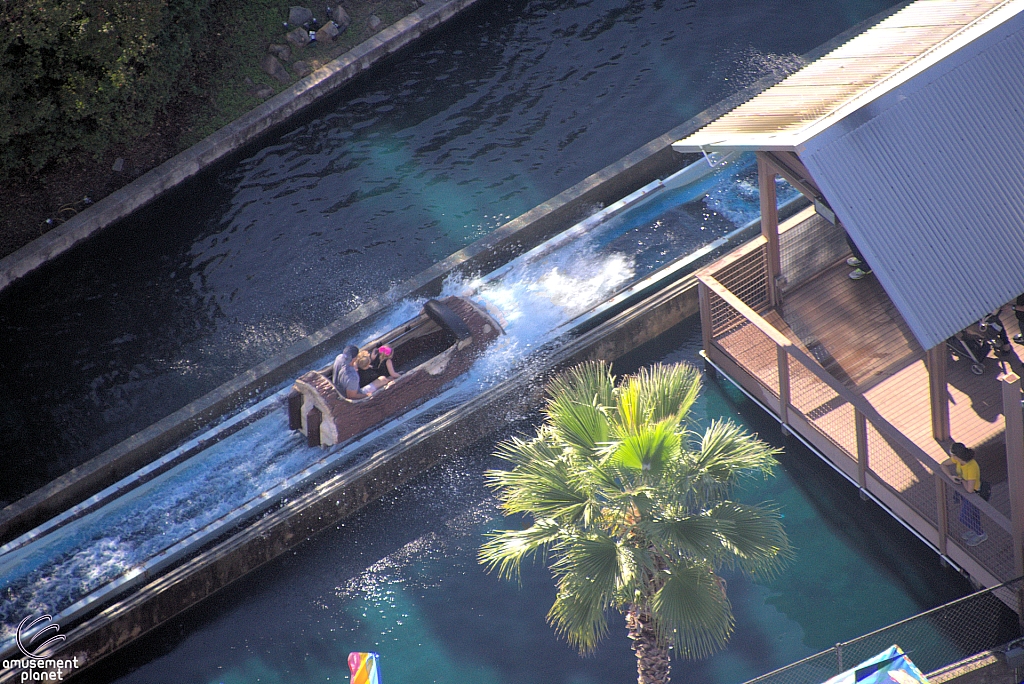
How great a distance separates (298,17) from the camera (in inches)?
1093

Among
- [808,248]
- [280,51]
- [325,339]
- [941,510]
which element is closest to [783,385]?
[808,248]

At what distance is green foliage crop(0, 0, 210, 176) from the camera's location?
2206 cm

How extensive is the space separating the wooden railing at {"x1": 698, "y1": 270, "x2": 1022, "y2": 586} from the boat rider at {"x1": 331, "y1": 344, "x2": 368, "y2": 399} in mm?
5454

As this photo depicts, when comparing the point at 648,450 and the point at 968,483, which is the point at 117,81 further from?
the point at 968,483

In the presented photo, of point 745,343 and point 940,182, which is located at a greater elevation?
point 745,343

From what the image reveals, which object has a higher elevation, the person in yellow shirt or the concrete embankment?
the concrete embankment

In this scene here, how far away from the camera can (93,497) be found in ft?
60.1

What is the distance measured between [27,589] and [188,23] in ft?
46.0

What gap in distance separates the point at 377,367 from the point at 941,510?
866 cm

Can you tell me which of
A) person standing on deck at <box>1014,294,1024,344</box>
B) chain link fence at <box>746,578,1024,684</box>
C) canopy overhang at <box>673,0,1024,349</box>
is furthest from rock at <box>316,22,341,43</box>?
chain link fence at <box>746,578,1024,684</box>

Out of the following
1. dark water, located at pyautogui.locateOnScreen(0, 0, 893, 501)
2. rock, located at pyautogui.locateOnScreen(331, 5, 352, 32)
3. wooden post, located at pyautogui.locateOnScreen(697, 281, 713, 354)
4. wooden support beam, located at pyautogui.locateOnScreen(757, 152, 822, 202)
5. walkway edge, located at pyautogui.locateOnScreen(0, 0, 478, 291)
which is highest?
rock, located at pyautogui.locateOnScreen(331, 5, 352, 32)

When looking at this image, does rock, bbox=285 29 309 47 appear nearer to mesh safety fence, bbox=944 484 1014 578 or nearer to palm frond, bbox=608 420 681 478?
mesh safety fence, bbox=944 484 1014 578

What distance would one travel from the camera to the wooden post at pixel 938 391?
48.4 ft

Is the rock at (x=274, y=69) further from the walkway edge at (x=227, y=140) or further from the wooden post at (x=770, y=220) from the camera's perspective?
the wooden post at (x=770, y=220)
